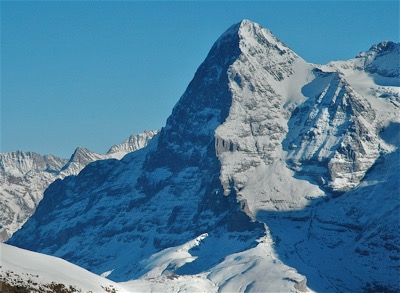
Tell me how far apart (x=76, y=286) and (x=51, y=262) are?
10.2 m

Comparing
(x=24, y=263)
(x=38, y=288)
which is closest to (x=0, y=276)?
(x=38, y=288)

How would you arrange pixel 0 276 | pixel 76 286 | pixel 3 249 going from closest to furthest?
pixel 0 276, pixel 76 286, pixel 3 249

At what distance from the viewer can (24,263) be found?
115000mm

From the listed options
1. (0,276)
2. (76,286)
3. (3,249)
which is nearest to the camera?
(0,276)

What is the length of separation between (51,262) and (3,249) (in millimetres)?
5415

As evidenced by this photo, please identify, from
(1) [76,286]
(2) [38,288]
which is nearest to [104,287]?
(1) [76,286]

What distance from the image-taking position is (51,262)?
120 m

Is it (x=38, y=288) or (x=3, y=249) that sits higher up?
(x=3, y=249)

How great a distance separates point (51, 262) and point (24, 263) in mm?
5284

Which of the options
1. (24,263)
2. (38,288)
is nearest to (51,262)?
(24,263)

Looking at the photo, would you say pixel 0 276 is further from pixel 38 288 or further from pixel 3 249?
pixel 3 249

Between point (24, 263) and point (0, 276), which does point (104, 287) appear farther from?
point (0, 276)

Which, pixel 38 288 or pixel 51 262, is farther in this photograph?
pixel 51 262

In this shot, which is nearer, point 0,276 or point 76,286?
point 0,276
